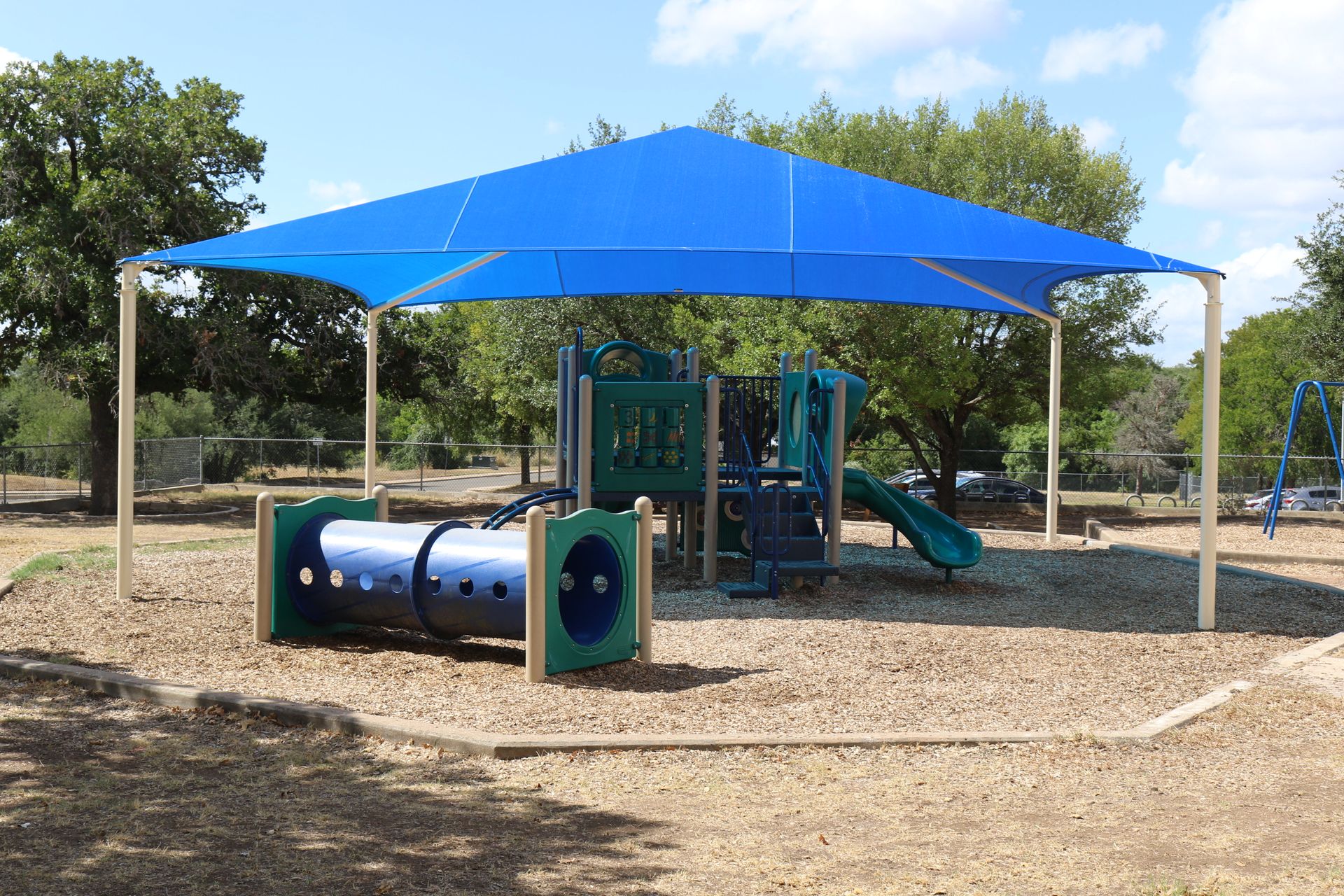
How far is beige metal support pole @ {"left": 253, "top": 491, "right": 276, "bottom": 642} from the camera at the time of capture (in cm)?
863

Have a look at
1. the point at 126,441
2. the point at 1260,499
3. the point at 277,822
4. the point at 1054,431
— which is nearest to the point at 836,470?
the point at 1054,431

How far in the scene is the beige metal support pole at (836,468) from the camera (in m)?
12.1

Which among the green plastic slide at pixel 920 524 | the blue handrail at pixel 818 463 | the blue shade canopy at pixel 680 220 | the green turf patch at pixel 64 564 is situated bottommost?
the green turf patch at pixel 64 564

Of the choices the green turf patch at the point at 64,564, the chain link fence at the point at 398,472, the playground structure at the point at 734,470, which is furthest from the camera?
the chain link fence at the point at 398,472

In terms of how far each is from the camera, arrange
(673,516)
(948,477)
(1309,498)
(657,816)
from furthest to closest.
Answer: (1309,498), (948,477), (673,516), (657,816)

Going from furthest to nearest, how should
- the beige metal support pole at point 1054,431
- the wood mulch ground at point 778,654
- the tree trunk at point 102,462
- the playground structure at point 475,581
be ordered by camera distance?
the tree trunk at point 102,462
the beige metal support pole at point 1054,431
the playground structure at point 475,581
the wood mulch ground at point 778,654

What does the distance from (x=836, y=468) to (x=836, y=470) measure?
23 millimetres

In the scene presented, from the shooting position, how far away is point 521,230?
10.5m

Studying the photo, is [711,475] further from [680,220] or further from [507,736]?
[507,736]

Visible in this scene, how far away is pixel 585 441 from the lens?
11711 mm

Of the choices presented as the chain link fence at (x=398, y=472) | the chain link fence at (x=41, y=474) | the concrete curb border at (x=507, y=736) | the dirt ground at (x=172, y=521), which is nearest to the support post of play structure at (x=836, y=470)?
the concrete curb border at (x=507, y=736)

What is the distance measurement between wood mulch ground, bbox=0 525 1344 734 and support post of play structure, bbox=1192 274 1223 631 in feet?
1.14

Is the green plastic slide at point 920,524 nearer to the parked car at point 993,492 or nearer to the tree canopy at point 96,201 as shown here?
the tree canopy at point 96,201

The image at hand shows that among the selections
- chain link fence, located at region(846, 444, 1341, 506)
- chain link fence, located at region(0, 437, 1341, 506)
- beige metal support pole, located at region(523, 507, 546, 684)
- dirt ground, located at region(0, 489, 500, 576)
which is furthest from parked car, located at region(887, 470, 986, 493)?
beige metal support pole, located at region(523, 507, 546, 684)
